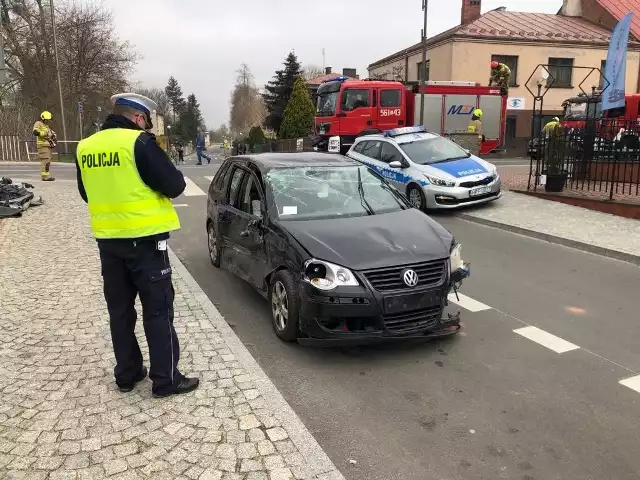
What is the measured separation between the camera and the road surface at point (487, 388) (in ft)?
9.95

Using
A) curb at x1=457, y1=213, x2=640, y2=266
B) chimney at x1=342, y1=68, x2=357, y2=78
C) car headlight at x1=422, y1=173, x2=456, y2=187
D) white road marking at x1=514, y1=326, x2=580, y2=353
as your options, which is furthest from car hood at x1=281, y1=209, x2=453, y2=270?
chimney at x1=342, y1=68, x2=357, y2=78

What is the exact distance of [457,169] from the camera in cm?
1120

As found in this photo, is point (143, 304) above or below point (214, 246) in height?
above

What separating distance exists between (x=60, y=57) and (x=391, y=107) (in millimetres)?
23744

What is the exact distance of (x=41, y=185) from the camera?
607 inches

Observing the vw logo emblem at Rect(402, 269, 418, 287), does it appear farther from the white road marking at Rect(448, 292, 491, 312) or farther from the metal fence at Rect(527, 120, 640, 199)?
the metal fence at Rect(527, 120, 640, 199)

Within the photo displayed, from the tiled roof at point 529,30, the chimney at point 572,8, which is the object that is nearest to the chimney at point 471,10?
the tiled roof at point 529,30

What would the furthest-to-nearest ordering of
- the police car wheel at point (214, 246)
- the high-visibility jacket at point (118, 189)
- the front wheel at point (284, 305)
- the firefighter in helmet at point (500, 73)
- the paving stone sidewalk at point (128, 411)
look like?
1. the firefighter in helmet at point (500, 73)
2. the police car wheel at point (214, 246)
3. the front wheel at point (284, 305)
4. the high-visibility jacket at point (118, 189)
5. the paving stone sidewalk at point (128, 411)

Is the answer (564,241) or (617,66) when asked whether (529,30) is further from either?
(564,241)

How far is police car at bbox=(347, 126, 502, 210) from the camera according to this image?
11.0 meters

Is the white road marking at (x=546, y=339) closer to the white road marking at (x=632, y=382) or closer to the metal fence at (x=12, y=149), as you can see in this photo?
the white road marking at (x=632, y=382)

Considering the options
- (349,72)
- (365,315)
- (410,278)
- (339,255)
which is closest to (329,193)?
(339,255)

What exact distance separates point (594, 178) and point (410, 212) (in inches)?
353

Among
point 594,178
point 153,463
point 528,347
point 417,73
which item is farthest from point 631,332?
point 417,73
